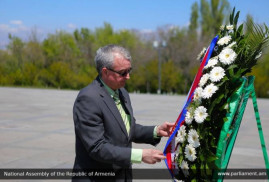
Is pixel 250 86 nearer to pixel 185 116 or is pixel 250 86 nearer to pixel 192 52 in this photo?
pixel 185 116

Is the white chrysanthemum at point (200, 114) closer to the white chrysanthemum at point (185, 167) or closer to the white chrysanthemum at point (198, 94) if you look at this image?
the white chrysanthemum at point (198, 94)

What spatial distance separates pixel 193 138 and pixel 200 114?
0.17m

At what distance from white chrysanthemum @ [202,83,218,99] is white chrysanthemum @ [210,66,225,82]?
43mm

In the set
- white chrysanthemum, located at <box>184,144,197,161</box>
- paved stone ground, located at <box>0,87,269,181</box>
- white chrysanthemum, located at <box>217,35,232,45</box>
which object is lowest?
paved stone ground, located at <box>0,87,269,181</box>

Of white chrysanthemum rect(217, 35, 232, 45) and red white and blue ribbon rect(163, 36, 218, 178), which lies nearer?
white chrysanthemum rect(217, 35, 232, 45)

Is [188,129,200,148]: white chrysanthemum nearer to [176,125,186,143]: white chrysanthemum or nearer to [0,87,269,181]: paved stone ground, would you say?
[176,125,186,143]: white chrysanthemum

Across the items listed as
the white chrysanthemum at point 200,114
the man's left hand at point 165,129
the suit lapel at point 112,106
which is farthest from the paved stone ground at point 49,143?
the white chrysanthemum at point 200,114

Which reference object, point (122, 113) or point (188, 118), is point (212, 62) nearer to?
point (188, 118)

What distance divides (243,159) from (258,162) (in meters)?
0.29

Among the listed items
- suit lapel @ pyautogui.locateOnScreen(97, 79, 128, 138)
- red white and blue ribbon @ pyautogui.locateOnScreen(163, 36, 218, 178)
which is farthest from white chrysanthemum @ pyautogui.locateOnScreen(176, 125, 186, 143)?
suit lapel @ pyautogui.locateOnScreen(97, 79, 128, 138)

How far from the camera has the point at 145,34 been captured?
54.7 metres

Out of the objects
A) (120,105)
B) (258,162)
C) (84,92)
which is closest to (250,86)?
(120,105)

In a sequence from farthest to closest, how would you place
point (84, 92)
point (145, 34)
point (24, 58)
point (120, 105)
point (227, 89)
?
point (145, 34) → point (24, 58) → point (120, 105) → point (84, 92) → point (227, 89)

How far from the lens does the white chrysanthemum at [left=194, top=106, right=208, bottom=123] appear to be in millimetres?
2322
